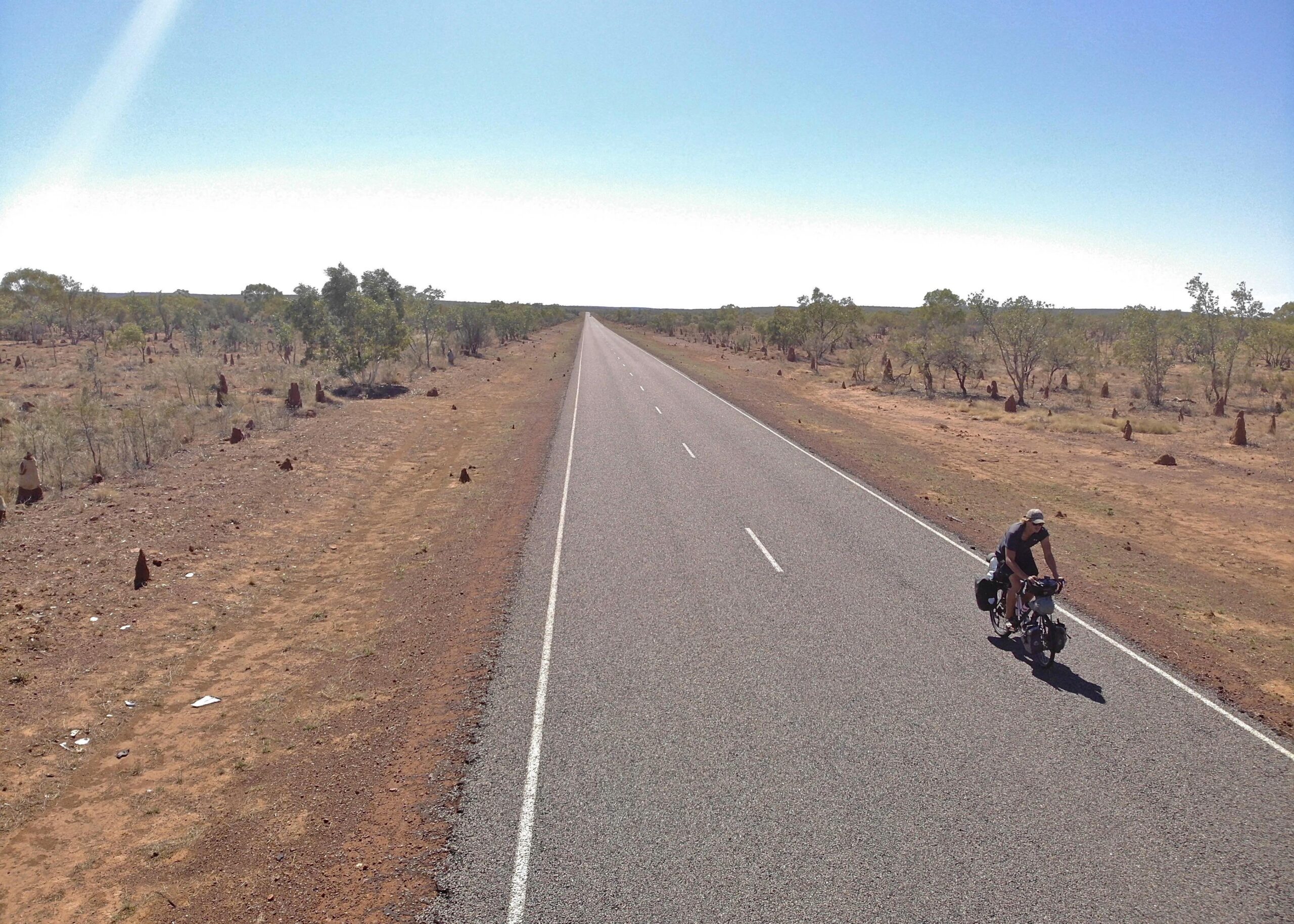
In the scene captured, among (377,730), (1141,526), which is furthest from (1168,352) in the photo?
(377,730)

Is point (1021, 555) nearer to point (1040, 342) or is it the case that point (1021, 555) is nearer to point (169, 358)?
point (1040, 342)

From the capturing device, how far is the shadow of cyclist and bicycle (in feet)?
26.4

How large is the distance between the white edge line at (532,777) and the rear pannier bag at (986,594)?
5955mm

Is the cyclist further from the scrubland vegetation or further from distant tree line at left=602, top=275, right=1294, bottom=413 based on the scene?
distant tree line at left=602, top=275, right=1294, bottom=413

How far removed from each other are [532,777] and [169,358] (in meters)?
52.6

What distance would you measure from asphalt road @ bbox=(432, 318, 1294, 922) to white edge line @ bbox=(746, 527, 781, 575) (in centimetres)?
21

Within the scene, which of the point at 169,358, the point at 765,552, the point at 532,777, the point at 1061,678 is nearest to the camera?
the point at 532,777

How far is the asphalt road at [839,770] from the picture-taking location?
5.20 metres

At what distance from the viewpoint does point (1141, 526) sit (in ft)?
53.1

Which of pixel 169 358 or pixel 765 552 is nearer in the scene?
pixel 765 552

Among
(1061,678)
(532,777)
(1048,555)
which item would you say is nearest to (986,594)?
(1048,555)

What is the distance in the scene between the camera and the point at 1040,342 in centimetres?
3916

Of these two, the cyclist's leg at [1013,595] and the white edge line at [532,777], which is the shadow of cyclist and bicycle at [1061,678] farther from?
the white edge line at [532,777]

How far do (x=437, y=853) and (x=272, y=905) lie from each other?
47.3 inches
